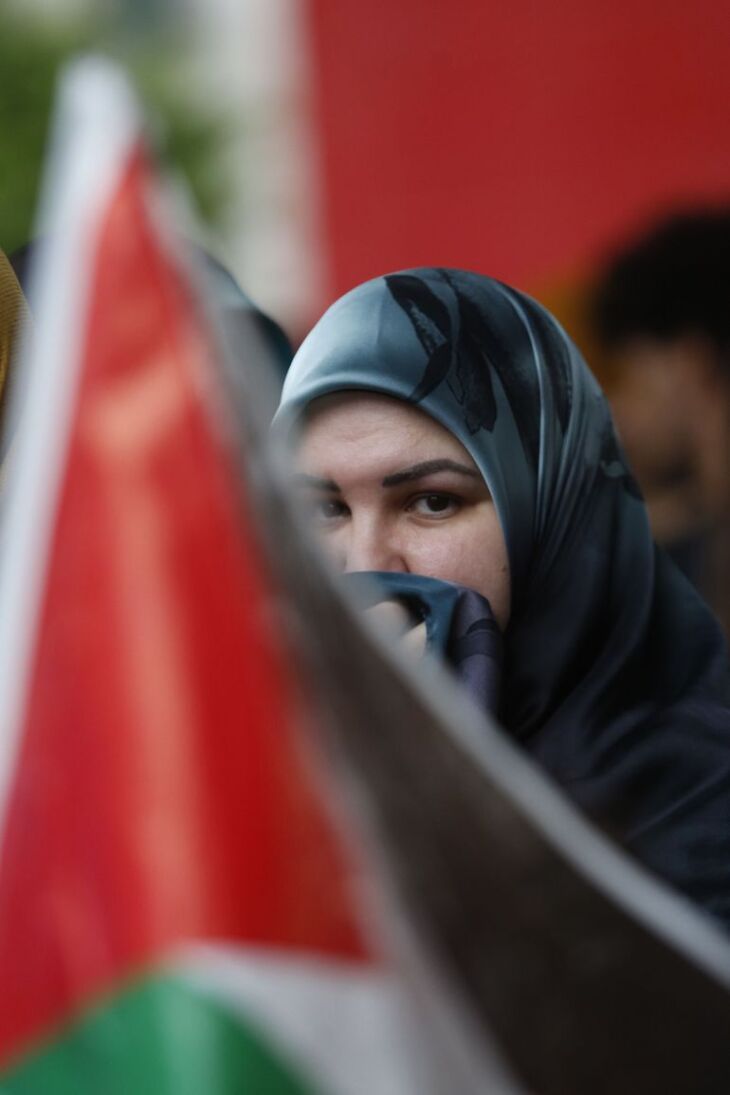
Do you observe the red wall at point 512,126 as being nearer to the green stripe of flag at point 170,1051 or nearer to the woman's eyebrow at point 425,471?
the woman's eyebrow at point 425,471

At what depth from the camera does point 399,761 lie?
3.22ft

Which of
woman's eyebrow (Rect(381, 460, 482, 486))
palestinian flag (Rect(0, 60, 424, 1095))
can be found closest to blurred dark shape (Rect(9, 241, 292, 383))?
woman's eyebrow (Rect(381, 460, 482, 486))

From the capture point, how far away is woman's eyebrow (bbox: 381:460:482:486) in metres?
2.14

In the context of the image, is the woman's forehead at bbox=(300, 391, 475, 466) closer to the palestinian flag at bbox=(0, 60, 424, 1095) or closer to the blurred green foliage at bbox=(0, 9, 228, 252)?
the palestinian flag at bbox=(0, 60, 424, 1095)

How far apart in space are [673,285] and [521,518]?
113 inches

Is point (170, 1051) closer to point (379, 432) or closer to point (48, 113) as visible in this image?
point (379, 432)

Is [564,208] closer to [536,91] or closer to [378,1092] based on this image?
[536,91]

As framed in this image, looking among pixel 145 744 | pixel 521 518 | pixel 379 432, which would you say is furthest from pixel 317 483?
pixel 145 744

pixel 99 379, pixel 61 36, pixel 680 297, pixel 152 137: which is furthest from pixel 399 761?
pixel 61 36

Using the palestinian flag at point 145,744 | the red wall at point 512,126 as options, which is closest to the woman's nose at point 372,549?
the palestinian flag at point 145,744

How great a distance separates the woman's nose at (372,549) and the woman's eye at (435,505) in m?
0.05

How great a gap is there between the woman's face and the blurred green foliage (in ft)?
22.0

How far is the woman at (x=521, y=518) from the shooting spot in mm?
2088

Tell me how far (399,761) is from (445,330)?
1314mm
